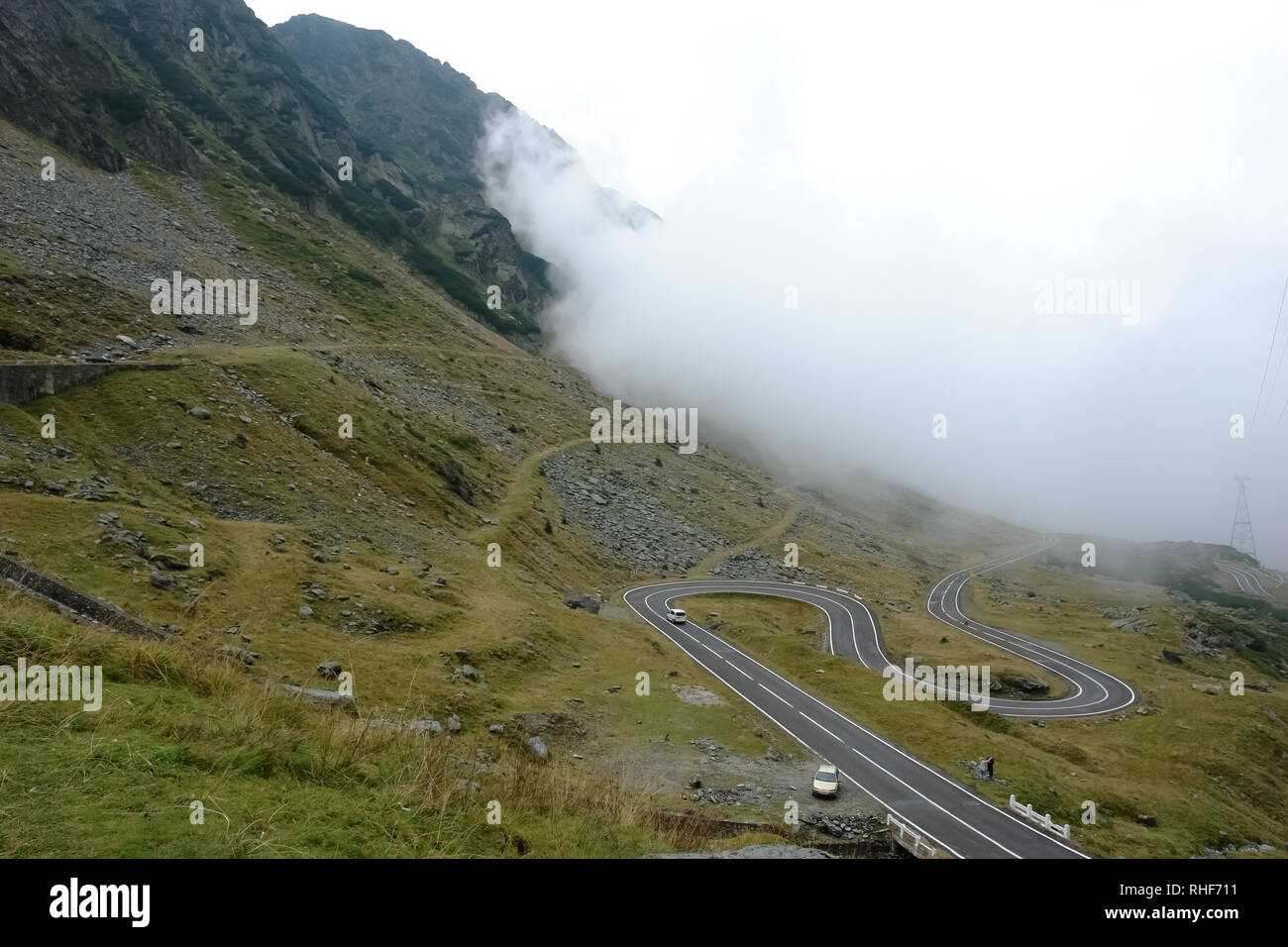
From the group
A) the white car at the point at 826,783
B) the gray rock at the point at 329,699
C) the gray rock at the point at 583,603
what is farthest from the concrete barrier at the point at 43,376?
the white car at the point at 826,783

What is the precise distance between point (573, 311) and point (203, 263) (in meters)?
117

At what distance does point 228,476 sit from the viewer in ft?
122

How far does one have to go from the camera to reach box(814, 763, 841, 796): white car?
26.6 metres

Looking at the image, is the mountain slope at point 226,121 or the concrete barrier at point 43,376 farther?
the mountain slope at point 226,121

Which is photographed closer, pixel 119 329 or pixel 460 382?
pixel 119 329

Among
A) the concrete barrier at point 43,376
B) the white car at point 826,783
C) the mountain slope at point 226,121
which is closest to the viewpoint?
the white car at point 826,783

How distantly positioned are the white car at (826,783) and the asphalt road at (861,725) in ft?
9.18

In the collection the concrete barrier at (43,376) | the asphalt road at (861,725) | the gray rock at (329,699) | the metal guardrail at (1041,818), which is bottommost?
the metal guardrail at (1041,818)

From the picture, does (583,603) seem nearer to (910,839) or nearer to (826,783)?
(826,783)

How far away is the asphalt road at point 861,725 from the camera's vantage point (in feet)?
88.4

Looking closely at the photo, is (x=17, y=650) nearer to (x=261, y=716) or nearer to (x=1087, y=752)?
(x=261, y=716)

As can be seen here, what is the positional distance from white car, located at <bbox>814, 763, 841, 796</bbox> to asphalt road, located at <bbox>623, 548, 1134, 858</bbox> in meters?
2.80

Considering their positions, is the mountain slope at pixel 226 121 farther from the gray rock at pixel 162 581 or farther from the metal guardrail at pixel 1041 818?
the metal guardrail at pixel 1041 818
